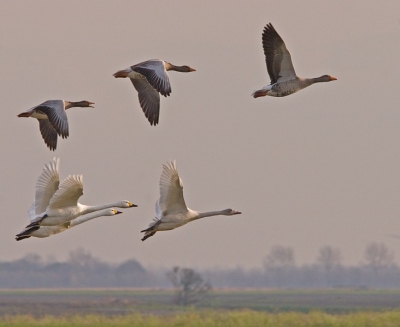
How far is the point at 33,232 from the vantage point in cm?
2428

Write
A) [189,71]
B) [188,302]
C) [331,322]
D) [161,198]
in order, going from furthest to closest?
[188,302] < [331,322] < [189,71] < [161,198]

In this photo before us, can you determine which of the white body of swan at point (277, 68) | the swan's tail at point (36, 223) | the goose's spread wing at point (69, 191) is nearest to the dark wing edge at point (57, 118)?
the goose's spread wing at point (69, 191)

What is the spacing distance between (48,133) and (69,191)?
237 cm

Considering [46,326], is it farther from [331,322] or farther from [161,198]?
[161,198]

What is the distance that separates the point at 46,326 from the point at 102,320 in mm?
4754

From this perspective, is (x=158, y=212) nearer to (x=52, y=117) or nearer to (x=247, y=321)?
(x=52, y=117)

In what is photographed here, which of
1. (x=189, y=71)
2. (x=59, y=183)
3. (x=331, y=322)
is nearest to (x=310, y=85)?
(x=189, y=71)

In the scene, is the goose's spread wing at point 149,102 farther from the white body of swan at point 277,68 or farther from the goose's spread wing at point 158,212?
the white body of swan at point 277,68

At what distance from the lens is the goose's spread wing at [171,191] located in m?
22.5

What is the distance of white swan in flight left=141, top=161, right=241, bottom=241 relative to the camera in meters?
22.5

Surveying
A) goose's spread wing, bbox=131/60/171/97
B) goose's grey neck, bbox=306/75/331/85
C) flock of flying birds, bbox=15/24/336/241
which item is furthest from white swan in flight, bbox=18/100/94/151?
goose's grey neck, bbox=306/75/331/85

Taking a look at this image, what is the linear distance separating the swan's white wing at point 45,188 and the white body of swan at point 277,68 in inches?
200

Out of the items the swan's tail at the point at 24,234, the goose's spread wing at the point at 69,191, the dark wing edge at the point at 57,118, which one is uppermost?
the dark wing edge at the point at 57,118

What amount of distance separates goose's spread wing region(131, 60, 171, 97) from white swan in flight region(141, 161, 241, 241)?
1741mm
